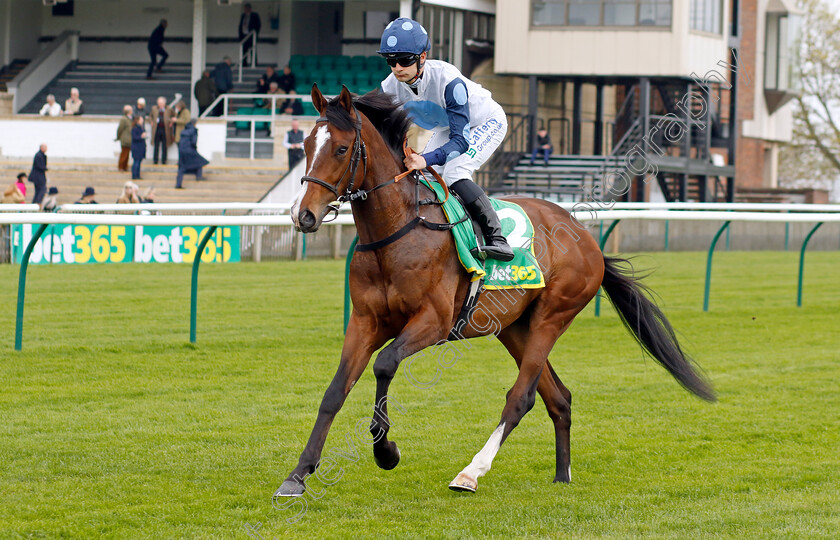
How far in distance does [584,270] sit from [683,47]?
20.2 m

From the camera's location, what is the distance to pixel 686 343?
8891mm

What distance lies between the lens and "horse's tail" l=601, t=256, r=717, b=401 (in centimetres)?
539

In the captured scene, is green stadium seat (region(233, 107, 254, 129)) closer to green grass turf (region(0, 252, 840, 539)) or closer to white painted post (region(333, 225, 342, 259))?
white painted post (region(333, 225, 342, 259))

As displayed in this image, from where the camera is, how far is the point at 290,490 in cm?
402

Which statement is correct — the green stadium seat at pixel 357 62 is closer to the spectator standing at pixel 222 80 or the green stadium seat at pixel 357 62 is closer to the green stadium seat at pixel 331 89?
the green stadium seat at pixel 331 89

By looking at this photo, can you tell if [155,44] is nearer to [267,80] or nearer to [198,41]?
[198,41]

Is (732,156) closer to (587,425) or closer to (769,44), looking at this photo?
(769,44)

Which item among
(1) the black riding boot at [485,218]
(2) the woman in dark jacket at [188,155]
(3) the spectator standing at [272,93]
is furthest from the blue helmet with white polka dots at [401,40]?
(3) the spectator standing at [272,93]

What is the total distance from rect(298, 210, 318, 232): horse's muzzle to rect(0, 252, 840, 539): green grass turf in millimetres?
1019

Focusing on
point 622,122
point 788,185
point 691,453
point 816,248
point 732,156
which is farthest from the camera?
point 788,185

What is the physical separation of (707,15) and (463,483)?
22.8 meters

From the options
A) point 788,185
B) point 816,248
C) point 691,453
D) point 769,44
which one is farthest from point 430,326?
point 788,185

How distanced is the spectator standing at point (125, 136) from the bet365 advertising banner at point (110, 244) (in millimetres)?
7045

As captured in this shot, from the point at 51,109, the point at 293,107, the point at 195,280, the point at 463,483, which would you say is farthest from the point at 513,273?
the point at 51,109
